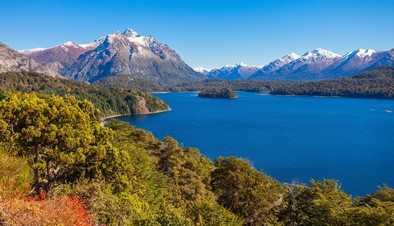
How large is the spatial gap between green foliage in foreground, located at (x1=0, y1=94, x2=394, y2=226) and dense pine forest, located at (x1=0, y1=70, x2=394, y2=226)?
61mm

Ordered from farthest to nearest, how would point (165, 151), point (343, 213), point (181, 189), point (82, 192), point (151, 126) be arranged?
1. point (151, 126)
2. point (165, 151)
3. point (181, 189)
4. point (343, 213)
5. point (82, 192)

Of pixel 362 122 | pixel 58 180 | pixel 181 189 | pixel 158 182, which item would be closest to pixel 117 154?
pixel 58 180

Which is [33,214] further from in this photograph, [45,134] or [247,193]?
[247,193]

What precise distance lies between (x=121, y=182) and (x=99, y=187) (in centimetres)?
550

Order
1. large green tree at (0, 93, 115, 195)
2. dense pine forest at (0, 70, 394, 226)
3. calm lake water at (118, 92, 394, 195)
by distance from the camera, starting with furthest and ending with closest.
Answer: calm lake water at (118, 92, 394, 195) → large green tree at (0, 93, 115, 195) → dense pine forest at (0, 70, 394, 226)

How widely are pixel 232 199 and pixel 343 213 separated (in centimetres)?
1624

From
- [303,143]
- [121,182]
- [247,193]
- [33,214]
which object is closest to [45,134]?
[121,182]

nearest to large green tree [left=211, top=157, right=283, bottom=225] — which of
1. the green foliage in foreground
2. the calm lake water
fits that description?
the green foliage in foreground

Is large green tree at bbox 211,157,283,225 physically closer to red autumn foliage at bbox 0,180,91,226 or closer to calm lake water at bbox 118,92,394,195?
red autumn foliage at bbox 0,180,91,226

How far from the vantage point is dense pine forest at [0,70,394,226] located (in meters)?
16.4

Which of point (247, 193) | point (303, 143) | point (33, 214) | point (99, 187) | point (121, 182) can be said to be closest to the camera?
point (33, 214)

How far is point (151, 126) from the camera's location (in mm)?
156375

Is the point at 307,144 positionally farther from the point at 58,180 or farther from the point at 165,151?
the point at 58,180

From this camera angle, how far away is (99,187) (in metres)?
20.7
